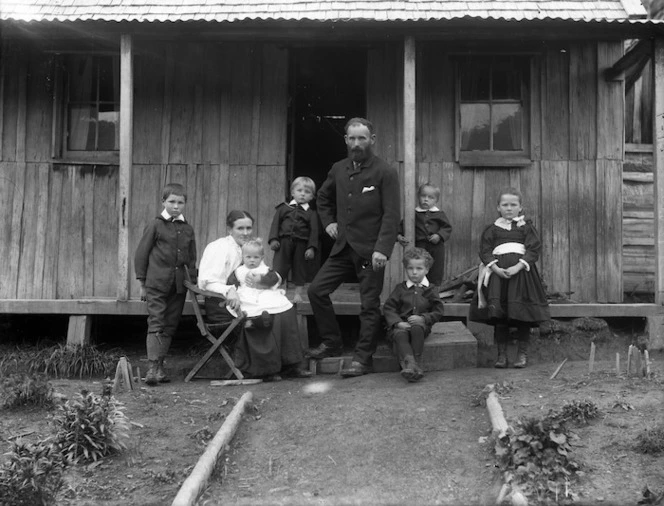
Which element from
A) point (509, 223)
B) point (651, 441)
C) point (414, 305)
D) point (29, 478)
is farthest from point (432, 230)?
point (29, 478)

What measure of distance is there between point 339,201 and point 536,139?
306cm

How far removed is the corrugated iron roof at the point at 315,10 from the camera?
748cm

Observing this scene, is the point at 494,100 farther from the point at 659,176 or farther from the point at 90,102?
the point at 90,102

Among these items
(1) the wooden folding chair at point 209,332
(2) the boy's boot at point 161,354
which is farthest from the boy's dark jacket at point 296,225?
(2) the boy's boot at point 161,354

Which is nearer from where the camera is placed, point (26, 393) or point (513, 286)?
point (26, 393)

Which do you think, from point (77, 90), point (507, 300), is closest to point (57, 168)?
point (77, 90)

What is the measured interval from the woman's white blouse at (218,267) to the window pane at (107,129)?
270cm

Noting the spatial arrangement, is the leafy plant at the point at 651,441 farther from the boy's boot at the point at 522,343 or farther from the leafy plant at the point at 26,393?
the leafy plant at the point at 26,393

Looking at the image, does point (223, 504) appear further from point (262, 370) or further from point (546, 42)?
point (546, 42)

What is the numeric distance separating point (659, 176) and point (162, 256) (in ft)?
16.9

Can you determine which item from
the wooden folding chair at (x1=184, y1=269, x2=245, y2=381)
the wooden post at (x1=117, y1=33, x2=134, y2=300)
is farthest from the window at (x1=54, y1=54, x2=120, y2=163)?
the wooden folding chair at (x1=184, y1=269, x2=245, y2=381)

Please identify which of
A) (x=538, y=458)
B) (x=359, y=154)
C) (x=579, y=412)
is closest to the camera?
(x=538, y=458)

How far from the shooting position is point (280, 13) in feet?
25.2

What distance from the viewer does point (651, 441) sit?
15.0ft
